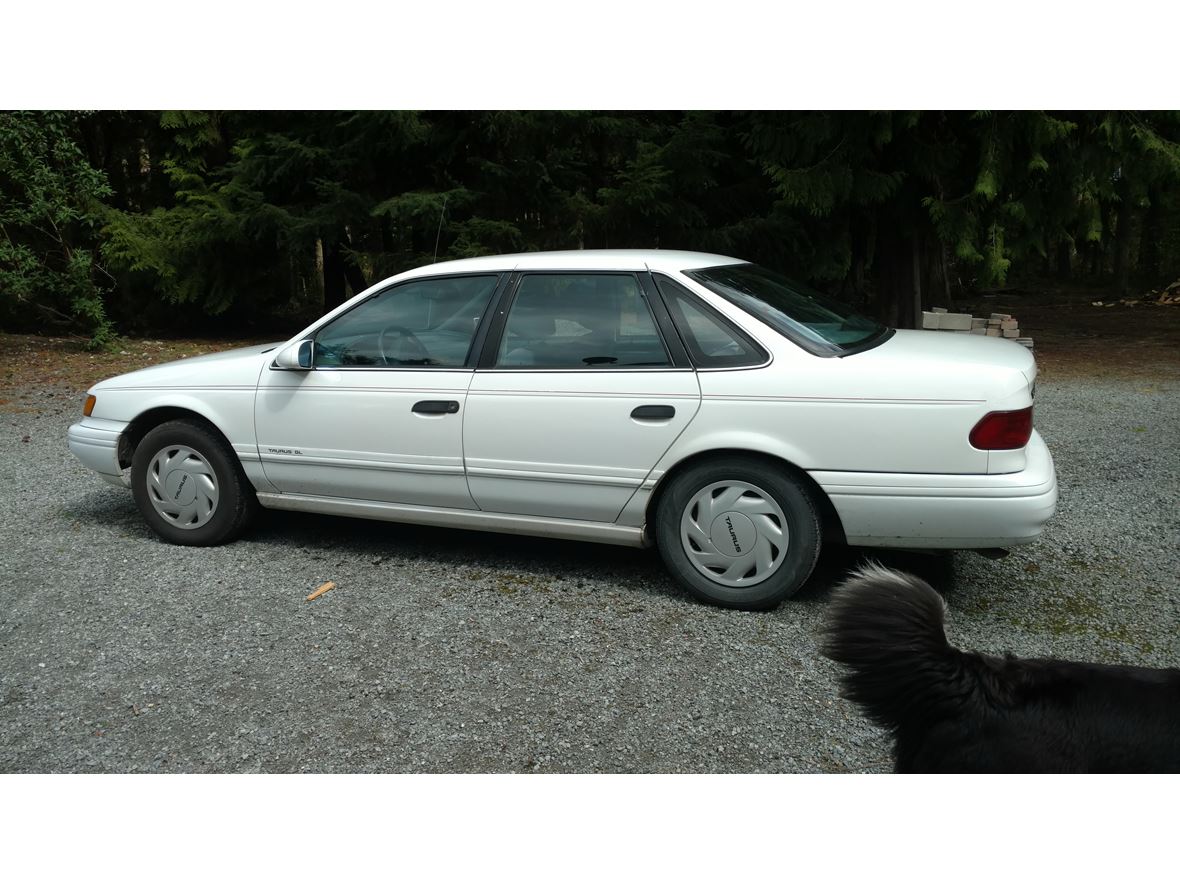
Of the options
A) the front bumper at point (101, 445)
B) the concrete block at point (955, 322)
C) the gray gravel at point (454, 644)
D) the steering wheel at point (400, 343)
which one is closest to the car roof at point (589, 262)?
the steering wheel at point (400, 343)

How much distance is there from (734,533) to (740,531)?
3 cm

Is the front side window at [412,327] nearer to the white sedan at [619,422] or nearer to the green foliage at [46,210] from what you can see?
the white sedan at [619,422]

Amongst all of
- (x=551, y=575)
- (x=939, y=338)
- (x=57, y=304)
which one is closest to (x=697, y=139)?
(x=939, y=338)

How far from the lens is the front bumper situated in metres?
5.53

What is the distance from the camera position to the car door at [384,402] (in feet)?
15.9

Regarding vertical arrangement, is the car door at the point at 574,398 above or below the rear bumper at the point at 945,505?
above

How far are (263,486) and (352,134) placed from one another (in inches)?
383

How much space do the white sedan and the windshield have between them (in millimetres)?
18

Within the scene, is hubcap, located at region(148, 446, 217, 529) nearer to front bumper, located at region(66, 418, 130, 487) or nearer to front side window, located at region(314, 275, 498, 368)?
front bumper, located at region(66, 418, 130, 487)

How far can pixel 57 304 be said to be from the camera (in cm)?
1525

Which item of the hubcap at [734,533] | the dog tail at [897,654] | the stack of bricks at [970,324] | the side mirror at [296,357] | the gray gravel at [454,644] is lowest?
the gray gravel at [454,644]

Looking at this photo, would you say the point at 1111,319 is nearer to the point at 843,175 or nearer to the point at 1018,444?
the point at 843,175

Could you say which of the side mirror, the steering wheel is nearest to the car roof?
the steering wheel

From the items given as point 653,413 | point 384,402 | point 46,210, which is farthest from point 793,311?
point 46,210
